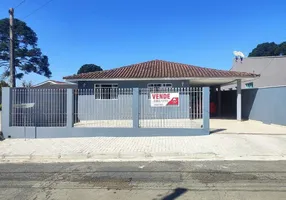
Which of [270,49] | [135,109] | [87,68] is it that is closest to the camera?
[135,109]

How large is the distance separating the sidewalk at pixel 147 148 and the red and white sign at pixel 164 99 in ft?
5.06

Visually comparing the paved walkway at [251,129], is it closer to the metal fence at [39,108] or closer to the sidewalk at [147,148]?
the sidewalk at [147,148]

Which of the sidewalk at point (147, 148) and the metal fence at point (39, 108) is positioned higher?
the metal fence at point (39, 108)

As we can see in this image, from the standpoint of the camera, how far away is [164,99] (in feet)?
40.1

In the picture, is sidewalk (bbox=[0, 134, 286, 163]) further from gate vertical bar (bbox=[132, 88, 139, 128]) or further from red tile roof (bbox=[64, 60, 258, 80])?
red tile roof (bbox=[64, 60, 258, 80])

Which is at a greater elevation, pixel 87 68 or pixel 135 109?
pixel 87 68

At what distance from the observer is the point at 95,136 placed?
12.0 meters

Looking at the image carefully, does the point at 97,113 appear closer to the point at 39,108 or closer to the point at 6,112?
the point at 39,108

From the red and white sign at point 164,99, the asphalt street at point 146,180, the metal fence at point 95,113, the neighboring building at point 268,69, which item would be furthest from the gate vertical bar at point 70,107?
the neighboring building at point 268,69

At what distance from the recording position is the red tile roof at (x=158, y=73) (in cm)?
1788

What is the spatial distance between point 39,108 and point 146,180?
7.72 metres

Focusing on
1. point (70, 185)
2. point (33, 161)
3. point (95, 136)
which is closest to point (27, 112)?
point (95, 136)

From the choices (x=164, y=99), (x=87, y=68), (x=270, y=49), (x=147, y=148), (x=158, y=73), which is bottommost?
(x=147, y=148)

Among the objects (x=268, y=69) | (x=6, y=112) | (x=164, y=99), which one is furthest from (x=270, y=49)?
(x=6, y=112)
